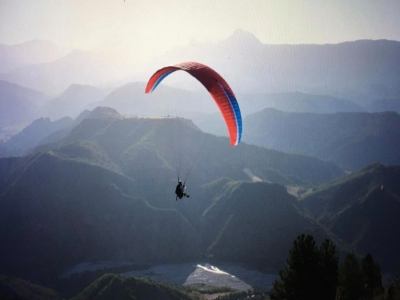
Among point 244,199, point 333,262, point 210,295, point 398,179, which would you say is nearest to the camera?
point 333,262

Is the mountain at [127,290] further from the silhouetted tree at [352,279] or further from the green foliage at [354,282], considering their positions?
the silhouetted tree at [352,279]

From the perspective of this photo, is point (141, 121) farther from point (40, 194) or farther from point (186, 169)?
point (40, 194)

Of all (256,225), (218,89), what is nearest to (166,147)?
(256,225)

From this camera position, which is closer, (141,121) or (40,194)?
(40,194)

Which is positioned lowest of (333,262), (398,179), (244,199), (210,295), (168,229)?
(210,295)

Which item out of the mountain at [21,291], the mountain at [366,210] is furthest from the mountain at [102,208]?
the mountain at [366,210]

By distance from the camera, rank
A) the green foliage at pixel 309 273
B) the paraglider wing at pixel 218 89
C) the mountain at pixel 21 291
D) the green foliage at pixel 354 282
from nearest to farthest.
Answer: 1. the green foliage at pixel 309 273
2. the paraglider wing at pixel 218 89
3. the green foliage at pixel 354 282
4. the mountain at pixel 21 291

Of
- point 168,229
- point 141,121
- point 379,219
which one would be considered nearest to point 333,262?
point 168,229
